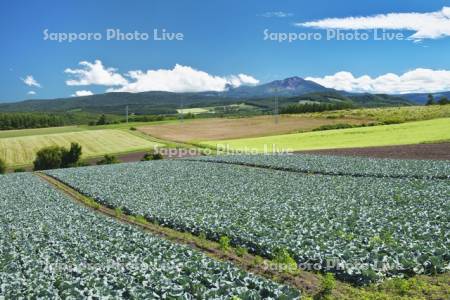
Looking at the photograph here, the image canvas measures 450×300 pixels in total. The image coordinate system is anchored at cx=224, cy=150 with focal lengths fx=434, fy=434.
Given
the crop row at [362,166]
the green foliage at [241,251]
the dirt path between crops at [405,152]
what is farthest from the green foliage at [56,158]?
the green foliage at [241,251]

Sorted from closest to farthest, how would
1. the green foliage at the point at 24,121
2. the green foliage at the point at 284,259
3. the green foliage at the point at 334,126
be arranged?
the green foliage at the point at 284,259
the green foliage at the point at 334,126
the green foliage at the point at 24,121

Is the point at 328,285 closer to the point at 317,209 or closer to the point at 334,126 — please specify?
the point at 317,209

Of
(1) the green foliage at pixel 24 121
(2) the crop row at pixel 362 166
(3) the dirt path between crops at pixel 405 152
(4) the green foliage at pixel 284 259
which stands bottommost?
(4) the green foliage at pixel 284 259

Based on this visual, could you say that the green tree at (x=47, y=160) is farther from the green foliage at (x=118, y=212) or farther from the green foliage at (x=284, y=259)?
the green foliage at (x=284, y=259)

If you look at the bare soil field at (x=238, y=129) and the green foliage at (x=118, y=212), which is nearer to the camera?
the green foliage at (x=118, y=212)

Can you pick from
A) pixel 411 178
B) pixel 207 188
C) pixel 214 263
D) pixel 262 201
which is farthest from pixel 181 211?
pixel 411 178

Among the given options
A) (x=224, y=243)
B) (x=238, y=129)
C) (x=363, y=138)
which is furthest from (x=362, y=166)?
(x=238, y=129)

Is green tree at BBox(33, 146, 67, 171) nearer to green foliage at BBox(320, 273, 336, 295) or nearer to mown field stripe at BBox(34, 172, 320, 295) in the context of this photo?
mown field stripe at BBox(34, 172, 320, 295)
